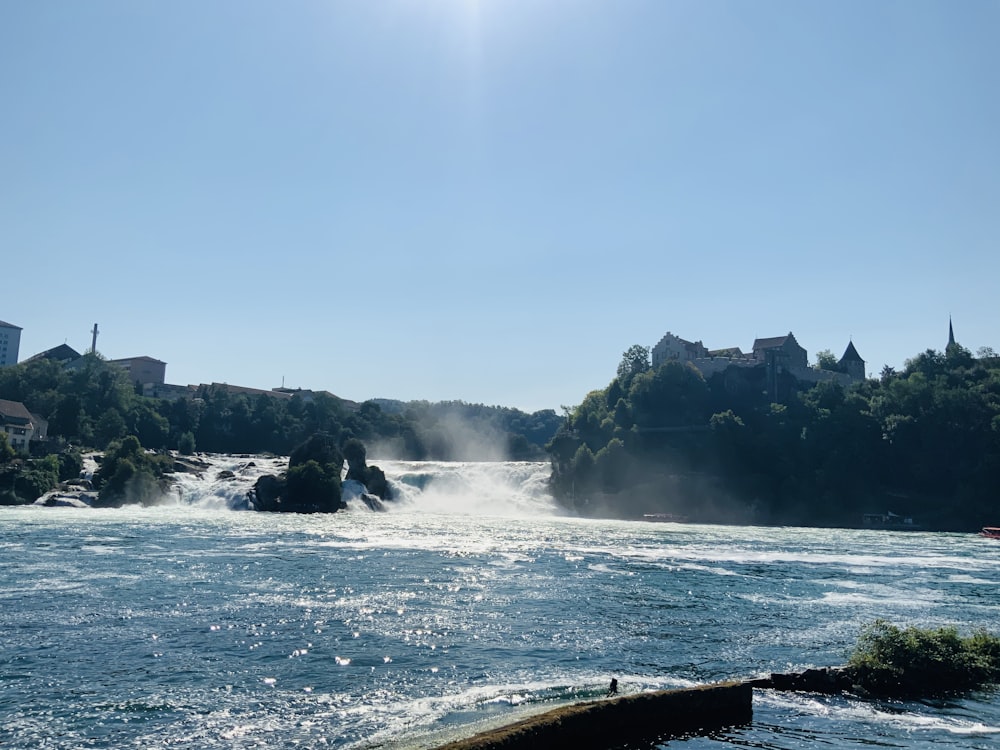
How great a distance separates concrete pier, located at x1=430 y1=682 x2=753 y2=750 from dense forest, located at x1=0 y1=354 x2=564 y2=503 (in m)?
84.5

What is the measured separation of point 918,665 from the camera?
20.0 meters

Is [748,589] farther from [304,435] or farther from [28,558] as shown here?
[304,435]

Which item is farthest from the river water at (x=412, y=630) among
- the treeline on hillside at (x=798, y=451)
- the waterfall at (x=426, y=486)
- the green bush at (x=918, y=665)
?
the treeline on hillside at (x=798, y=451)

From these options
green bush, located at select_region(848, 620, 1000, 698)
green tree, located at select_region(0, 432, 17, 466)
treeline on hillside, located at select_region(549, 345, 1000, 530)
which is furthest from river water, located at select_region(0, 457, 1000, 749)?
treeline on hillside, located at select_region(549, 345, 1000, 530)

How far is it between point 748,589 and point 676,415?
97.6 m

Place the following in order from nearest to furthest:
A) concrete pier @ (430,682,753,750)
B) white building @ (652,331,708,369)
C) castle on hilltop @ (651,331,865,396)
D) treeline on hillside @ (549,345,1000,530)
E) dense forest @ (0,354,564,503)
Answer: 1. concrete pier @ (430,682,753,750)
2. treeline on hillside @ (549,345,1000,530)
3. dense forest @ (0,354,564,503)
4. castle on hilltop @ (651,331,865,396)
5. white building @ (652,331,708,369)

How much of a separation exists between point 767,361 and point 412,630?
128 meters

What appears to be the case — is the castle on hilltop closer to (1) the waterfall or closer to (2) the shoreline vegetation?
(2) the shoreline vegetation

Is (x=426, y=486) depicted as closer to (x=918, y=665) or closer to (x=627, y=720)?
(x=918, y=665)

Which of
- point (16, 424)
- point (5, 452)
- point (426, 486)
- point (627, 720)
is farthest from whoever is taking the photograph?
point (426, 486)

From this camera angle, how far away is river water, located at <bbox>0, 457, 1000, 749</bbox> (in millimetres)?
16703

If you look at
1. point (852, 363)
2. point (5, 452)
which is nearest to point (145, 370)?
point (5, 452)

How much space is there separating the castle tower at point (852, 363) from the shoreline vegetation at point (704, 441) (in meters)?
16.9

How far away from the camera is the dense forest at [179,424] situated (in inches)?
4320
